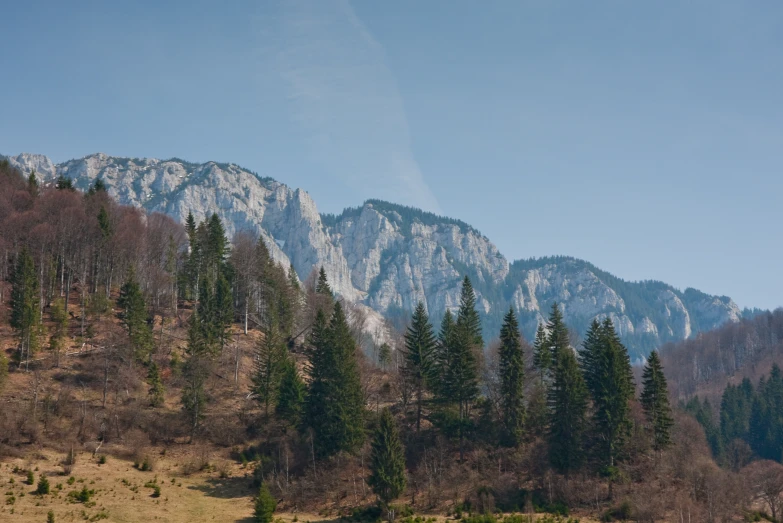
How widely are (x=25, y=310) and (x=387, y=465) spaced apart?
43.7 metres

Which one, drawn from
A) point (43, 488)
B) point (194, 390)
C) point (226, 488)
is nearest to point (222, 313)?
point (194, 390)

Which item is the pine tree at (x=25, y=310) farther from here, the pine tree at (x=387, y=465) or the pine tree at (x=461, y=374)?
the pine tree at (x=461, y=374)

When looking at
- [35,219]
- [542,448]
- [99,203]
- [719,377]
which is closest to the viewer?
[542,448]

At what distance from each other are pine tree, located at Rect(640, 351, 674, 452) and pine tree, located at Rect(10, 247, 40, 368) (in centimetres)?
6988

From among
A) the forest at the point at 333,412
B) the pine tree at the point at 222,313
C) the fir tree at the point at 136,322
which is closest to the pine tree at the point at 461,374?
the forest at the point at 333,412

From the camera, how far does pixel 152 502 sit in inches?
2124

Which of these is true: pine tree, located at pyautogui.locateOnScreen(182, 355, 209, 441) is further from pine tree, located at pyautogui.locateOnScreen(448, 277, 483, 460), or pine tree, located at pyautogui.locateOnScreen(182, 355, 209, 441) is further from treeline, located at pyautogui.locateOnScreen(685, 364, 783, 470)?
treeline, located at pyautogui.locateOnScreen(685, 364, 783, 470)

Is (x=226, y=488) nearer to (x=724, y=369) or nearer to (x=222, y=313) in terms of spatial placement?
(x=222, y=313)

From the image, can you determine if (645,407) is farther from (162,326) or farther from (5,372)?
(5,372)

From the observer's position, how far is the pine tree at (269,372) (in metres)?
71.9

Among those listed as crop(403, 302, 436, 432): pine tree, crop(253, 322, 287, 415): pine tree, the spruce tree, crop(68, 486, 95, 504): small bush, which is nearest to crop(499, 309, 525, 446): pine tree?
the spruce tree

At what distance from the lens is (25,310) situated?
229ft

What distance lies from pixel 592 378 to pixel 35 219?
7597 cm

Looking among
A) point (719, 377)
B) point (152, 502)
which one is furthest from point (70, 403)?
point (719, 377)
